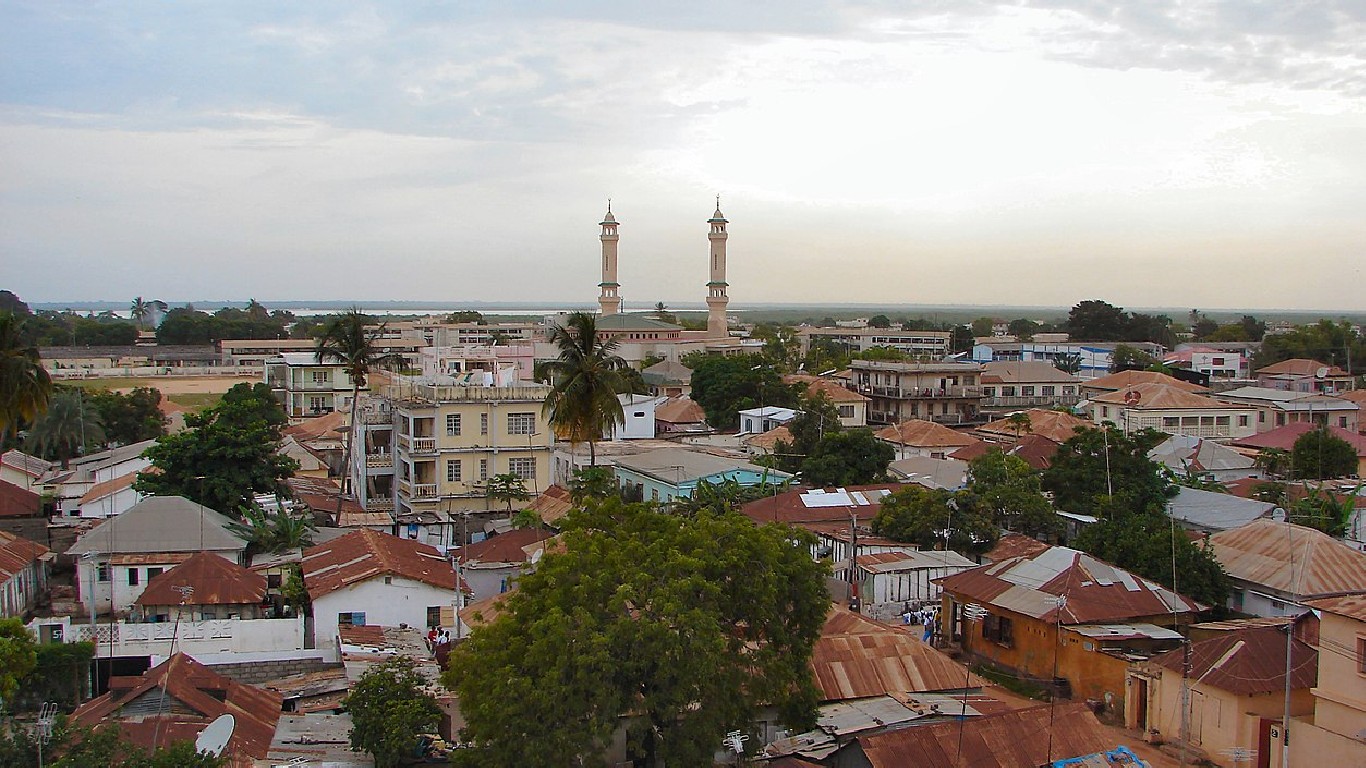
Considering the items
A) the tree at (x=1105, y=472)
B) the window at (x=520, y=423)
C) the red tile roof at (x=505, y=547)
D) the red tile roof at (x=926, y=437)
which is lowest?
the red tile roof at (x=505, y=547)

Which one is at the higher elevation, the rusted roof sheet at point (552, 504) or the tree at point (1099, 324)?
the tree at point (1099, 324)

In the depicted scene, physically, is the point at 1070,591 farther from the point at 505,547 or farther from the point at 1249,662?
the point at 505,547

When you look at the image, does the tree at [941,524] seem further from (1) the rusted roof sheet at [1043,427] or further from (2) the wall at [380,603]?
(1) the rusted roof sheet at [1043,427]

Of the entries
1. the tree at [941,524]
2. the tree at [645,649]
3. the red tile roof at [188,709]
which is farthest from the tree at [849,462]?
the red tile roof at [188,709]

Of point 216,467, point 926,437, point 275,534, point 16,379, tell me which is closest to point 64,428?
point 16,379

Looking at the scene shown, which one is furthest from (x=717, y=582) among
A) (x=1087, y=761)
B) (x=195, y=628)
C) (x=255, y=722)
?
(x=195, y=628)

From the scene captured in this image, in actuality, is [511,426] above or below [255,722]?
above

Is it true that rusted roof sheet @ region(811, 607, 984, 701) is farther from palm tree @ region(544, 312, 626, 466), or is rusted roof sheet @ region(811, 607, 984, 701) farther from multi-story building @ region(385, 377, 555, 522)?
multi-story building @ region(385, 377, 555, 522)

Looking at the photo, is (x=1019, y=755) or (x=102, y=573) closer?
(x=1019, y=755)

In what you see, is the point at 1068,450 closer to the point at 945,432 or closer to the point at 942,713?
the point at 945,432
